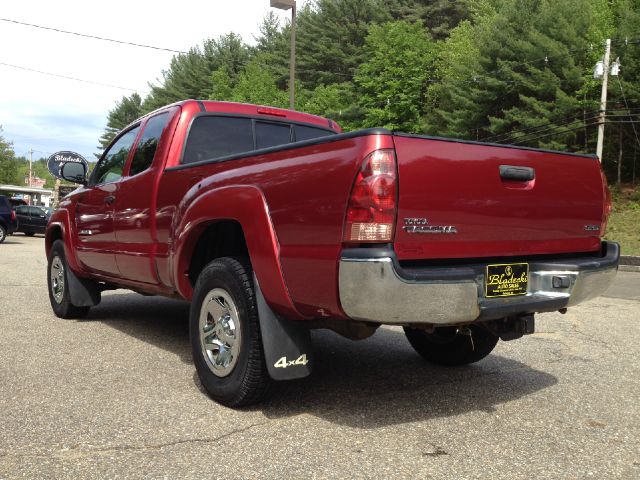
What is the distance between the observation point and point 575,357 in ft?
16.6

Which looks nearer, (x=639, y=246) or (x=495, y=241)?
(x=495, y=241)

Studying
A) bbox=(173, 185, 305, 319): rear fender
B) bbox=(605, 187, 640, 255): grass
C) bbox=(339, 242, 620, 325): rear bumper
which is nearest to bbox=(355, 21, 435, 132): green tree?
bbox=(605, 187, 640, 255): grass

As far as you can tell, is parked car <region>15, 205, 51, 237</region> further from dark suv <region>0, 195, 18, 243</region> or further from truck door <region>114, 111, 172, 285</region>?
truck door <region>114, 111, 172, 285</region>

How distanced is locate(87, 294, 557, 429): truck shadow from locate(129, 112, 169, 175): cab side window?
1.54 metres

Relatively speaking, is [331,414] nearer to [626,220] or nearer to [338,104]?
[626,220]

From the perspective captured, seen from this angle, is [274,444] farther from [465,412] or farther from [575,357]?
[575,357]

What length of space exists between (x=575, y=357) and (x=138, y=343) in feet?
12.3

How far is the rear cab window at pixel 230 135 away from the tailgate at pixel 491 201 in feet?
6.06

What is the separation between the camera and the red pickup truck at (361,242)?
2.76m

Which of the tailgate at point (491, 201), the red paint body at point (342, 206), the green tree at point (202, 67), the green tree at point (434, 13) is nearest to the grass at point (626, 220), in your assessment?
the tailgate at point (491, 201)

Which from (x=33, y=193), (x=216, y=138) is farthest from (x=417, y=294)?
(x=33, y=193)

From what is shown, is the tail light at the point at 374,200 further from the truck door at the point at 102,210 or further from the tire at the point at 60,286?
the tire at the point at 60,286

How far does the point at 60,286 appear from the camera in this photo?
6371mm

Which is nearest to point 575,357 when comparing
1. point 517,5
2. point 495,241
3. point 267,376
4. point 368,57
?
point 495,241
